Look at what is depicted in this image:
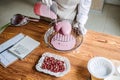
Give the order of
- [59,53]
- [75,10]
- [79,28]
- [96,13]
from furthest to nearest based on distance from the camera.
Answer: [96,13], [75,10], [79,28], [59,53]

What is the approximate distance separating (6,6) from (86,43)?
1.70 m

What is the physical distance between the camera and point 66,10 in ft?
4.61

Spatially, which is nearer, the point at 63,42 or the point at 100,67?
the point at 100,67

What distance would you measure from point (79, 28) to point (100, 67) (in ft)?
1.18

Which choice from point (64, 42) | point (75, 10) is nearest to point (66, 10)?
point (75, 10)

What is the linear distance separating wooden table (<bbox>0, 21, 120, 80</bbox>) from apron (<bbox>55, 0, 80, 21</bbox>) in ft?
0.46

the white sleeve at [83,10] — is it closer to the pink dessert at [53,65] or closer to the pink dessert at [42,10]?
the pink dessert at [42,10]

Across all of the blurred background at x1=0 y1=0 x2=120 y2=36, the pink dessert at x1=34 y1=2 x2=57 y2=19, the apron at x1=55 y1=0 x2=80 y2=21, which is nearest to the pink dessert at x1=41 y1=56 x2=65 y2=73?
the pink dessert at x1=34 y1=2 x2=57 y2=19

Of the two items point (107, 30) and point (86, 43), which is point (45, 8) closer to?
point (86, 43)

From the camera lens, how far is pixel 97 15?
246 cm

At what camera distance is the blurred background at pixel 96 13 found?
2287 mm

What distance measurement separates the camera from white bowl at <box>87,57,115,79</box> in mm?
979

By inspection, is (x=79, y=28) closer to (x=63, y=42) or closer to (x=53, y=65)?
(x=63, y=42)

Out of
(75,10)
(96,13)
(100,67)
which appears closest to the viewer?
(100,67)
